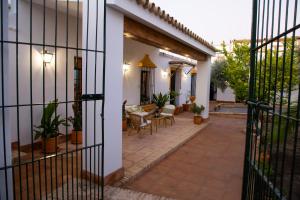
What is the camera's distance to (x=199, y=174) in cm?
452

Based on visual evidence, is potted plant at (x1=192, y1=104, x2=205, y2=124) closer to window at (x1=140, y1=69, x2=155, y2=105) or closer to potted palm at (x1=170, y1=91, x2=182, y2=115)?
window at (x1=140, y1=69, x2=155, y2=105)

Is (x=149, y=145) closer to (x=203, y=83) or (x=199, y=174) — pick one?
(x=199, y=174)

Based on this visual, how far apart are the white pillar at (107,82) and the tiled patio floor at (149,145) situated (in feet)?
2.18

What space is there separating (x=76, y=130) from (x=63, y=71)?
157 centimetres

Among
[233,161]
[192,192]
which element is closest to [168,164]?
[192,192]

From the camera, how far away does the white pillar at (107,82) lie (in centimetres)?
351

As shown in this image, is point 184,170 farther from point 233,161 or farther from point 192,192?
point 233,161

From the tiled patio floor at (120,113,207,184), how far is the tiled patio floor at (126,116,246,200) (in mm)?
148

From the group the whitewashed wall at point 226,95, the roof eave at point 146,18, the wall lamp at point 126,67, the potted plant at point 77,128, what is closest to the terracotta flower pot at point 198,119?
the wall lamp at point 126,67

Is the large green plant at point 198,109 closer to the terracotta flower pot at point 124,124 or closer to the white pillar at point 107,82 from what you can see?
the terracotta flower pot at point 124,124

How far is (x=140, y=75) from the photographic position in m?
9.54

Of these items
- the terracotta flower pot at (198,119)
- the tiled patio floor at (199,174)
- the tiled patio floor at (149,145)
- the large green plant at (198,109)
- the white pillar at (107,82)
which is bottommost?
the tiled patio floor at (199,174)

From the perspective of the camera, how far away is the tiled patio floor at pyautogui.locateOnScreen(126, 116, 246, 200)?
3.76m

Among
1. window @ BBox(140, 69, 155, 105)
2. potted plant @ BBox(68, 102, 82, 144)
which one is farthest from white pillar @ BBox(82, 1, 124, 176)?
window @ BBox(140, 69, 155, 105)
